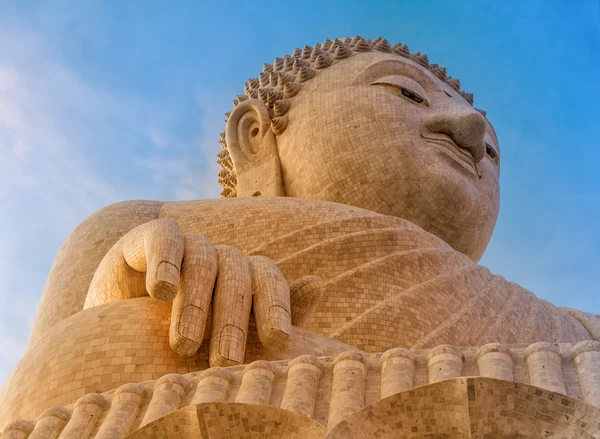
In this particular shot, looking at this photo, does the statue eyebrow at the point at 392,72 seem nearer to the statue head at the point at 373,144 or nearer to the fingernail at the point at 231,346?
the statue head at the point at 373,144

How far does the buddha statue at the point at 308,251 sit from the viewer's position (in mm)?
5941

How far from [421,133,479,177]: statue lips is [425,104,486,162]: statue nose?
4cm

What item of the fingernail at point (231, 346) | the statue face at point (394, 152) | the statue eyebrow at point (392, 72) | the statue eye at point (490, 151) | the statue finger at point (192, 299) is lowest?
the fingernail at point (231, 346)

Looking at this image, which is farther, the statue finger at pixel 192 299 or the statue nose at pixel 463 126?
the statue nose at pixel 463 126

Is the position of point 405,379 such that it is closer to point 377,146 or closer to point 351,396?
point 351,396

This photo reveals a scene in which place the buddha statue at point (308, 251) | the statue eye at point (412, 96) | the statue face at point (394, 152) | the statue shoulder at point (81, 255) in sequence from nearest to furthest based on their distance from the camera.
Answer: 1. the buddha statue at point (308, 251)
2. the statue shoulder at point (81, 255)
3. the statue face at point (394, 152)
4. the statue eye at point (412, 96)

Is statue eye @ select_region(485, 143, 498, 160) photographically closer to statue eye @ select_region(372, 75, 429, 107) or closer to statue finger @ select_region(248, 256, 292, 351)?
statue eye @ select_region(372, 75, 429, 107)

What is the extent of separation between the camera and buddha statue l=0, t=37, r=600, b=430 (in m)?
5.94

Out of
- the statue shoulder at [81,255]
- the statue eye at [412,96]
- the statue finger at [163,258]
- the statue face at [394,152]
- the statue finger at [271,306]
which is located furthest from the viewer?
the statue eye at [412,96]

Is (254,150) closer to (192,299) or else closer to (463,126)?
(463,126)

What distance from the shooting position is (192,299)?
5.84m

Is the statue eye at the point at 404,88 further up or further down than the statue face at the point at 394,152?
further up

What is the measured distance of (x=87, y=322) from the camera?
630cm

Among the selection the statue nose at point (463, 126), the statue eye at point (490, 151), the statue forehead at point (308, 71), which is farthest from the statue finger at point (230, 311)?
the statue eye at point (490, 151)
